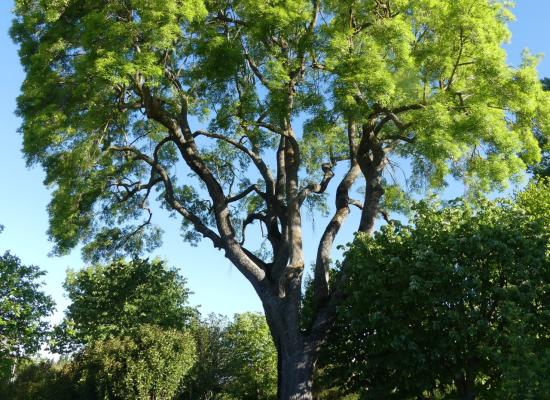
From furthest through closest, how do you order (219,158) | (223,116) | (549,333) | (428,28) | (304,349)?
(219,158) < (223,116) < (428,28) < (304,349) < (549,333)

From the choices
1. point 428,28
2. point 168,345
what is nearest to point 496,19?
point 428,28

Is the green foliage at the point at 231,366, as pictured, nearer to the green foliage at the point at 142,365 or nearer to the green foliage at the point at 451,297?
the green foliage at the point at 142,365

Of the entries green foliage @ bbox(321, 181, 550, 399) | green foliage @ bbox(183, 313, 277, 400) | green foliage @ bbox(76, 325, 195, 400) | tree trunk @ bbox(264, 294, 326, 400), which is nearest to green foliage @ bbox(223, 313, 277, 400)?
green foliage @ bbox(183, 313, 277, 400)

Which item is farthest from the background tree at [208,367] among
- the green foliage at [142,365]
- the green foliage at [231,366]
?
the green foliage at [142,365]

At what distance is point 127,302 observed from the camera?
2672 centimetres

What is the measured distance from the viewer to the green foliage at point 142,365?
60.3 feet

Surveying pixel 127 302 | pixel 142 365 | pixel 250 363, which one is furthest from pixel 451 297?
pixel 127 302

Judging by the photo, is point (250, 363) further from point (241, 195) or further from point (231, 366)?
point (241, 195)

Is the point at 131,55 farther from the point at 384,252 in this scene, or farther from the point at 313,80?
the point at 384,252

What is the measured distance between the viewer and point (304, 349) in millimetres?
14914

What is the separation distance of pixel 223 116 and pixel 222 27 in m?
3.00

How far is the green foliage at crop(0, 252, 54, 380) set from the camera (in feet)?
57.9

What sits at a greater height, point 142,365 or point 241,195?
point 241,195

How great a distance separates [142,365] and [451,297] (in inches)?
425
